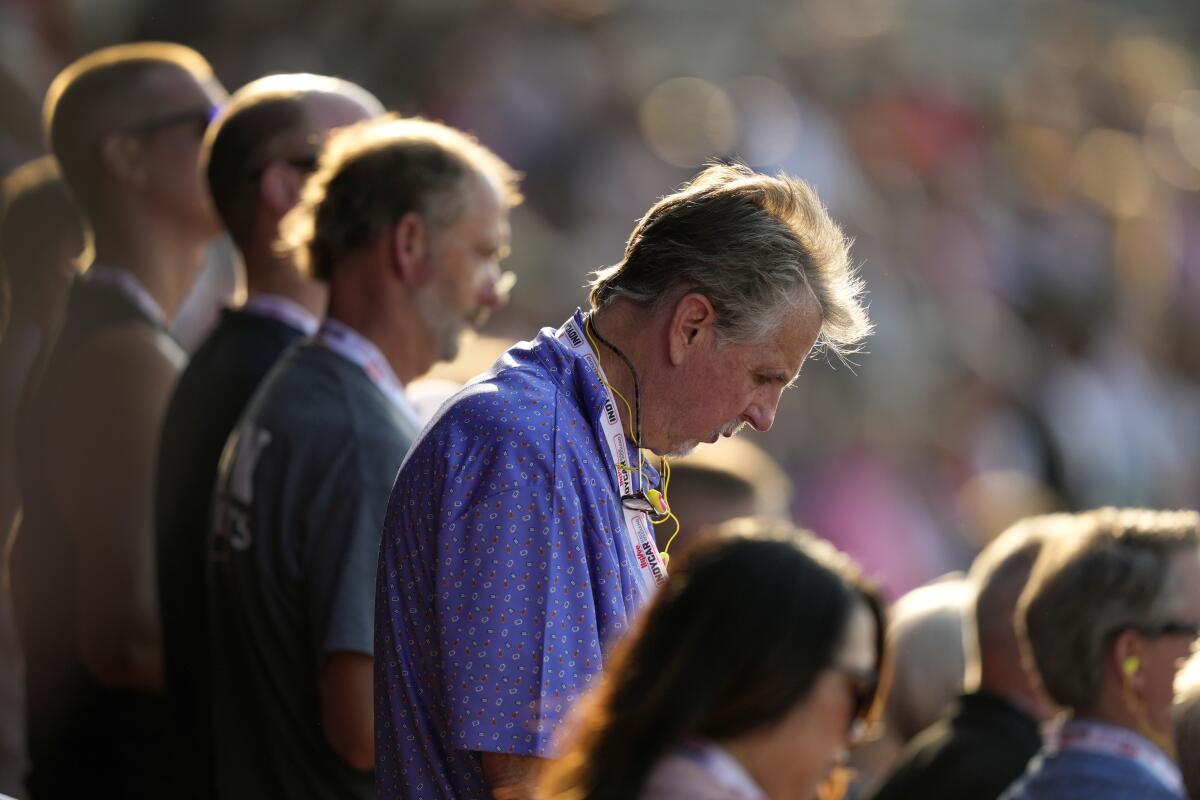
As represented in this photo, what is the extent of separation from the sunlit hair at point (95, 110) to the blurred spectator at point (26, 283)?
16.2 inches

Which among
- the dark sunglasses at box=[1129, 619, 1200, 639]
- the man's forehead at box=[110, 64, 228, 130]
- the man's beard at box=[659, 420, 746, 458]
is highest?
the man's forehead at box=[110, 64, 228, 130]

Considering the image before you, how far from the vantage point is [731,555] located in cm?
197

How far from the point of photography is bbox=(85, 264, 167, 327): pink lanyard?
4293 mm

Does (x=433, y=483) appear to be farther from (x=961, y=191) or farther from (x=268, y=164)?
(x=961, y=191)

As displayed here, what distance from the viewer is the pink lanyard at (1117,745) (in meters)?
3.09

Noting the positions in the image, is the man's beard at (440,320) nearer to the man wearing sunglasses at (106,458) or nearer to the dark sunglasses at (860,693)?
the man wearing sunglasses at (106,458)

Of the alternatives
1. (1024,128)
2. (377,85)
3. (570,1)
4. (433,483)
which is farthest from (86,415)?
(1024,128)

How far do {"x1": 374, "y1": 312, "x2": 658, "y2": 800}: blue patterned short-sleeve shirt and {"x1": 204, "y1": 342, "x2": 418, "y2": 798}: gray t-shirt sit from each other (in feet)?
2.28

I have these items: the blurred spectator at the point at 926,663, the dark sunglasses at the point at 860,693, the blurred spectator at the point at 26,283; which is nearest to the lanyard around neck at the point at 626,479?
the dark sunglasses at the point at 860,693

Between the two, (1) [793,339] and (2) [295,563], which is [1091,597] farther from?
(2) [295,563]

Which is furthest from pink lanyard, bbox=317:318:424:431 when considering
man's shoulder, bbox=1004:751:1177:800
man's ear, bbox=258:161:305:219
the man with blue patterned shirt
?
man's shoulder, bbox=1004:751:1177:800

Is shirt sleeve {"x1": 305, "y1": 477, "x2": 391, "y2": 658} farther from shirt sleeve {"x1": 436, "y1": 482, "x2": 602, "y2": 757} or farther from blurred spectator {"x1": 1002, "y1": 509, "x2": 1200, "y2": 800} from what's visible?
blurred spectator {"x1": 1002, "y1": 509, "x2": 1200, "y2": 800}

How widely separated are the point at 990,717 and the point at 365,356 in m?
1.57

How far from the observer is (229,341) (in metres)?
3.98
